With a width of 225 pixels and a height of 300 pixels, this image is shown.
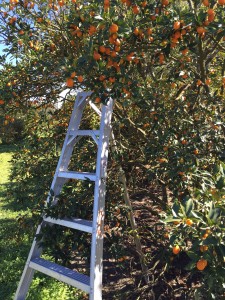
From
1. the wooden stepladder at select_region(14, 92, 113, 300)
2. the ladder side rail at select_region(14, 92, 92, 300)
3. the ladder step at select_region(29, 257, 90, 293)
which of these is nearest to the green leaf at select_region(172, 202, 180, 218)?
the wooden stepladder at select_region(14, 92, 113, 300)

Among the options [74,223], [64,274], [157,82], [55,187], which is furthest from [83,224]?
[157,82]

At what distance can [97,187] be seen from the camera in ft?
7.55

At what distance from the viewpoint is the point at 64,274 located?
224cm

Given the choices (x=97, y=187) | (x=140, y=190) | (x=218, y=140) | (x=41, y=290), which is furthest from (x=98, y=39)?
(x=41, y=290)

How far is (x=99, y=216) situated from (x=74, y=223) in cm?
23

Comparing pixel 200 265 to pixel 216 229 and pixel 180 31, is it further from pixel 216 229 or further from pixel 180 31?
pixel 180 31

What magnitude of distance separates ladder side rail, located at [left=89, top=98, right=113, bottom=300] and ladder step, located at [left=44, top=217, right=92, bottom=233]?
80 millimetres

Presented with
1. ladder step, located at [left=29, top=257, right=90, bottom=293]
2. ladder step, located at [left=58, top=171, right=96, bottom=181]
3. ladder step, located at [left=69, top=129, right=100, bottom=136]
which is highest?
ladder step, located at [left=69, top=129, right=100, bottom=136]

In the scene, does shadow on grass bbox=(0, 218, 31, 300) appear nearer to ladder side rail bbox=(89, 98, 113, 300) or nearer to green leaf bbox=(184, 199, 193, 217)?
ladder side rail bbox=(89, 98, 113, 300)

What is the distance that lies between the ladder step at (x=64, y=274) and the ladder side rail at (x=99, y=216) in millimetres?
69

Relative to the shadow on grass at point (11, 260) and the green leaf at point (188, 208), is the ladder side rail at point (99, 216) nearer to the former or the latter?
the green leaf at point (188, 208)

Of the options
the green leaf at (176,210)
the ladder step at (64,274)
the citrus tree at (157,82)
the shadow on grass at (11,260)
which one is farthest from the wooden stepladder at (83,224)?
the shadow on grass at (11,260)

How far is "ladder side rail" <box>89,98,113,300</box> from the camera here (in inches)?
80.7

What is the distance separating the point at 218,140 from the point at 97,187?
101 cm
